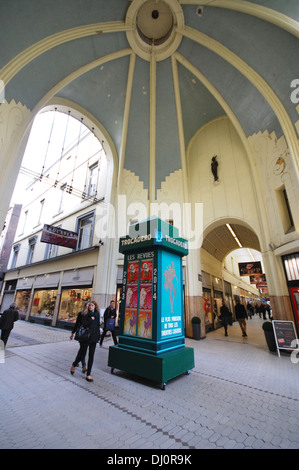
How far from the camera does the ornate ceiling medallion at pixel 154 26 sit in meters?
9.83

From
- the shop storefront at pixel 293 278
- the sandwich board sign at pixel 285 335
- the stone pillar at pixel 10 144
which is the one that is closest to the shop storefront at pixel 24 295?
the stone pillar at pixel 10 144

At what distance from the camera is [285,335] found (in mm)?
7465

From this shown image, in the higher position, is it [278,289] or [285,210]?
[285,210]

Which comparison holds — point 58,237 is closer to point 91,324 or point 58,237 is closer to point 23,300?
point 91,324

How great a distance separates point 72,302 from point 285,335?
1253 centimetres

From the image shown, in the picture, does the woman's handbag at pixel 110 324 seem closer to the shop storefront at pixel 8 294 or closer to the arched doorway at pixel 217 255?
the arched doorway at pixel 217 255

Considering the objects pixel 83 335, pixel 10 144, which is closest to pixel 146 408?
pixel 83 335

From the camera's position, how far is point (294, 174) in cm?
803

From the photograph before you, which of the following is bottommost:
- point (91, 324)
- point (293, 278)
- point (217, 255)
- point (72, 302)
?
point (91, 324)

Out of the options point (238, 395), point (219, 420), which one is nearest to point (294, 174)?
point (238, 395)

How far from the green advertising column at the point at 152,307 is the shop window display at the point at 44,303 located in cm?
1233

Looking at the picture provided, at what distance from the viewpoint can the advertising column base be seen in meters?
4.54

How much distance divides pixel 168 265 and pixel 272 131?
8797mm
